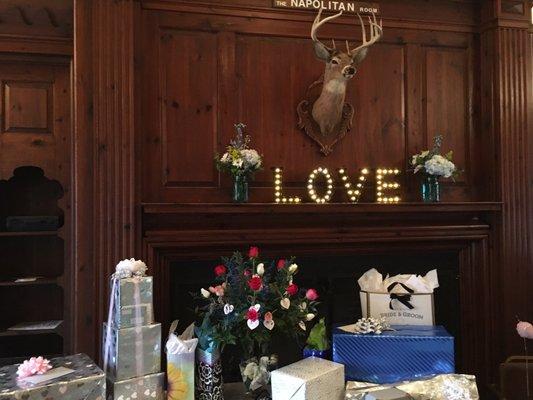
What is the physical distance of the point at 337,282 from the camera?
303 centimetres

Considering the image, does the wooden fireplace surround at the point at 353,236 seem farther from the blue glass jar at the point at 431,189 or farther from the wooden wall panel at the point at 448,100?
the wooden wall panel at the point at 448,100

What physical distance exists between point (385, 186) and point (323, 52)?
3.08 ft

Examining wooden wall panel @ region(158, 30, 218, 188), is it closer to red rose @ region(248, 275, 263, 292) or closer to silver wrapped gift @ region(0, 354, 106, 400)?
red rose @ region(248, 275, 263, 292)

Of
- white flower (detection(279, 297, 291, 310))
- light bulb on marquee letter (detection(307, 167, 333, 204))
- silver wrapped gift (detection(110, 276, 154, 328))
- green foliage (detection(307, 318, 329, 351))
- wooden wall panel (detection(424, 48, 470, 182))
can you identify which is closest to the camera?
silver wrapped gift (detection(110, 276, 154, 328))

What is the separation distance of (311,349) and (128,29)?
6.44 feet

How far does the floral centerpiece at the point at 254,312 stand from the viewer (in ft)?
6.77

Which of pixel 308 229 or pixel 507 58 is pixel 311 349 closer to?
pixel 308 229

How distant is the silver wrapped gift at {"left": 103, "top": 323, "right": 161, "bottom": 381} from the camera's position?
195 cm

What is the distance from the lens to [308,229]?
282 centimetres

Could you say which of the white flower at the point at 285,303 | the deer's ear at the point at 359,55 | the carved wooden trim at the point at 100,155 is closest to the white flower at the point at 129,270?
the carved wooden trim at the point at 100,155

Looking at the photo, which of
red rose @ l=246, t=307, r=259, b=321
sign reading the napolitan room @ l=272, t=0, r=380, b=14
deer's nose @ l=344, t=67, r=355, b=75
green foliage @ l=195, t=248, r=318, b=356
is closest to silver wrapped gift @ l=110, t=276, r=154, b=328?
green foliage @ l=195, t=248, r=318, b=356

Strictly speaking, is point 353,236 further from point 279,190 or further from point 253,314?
point 253,314

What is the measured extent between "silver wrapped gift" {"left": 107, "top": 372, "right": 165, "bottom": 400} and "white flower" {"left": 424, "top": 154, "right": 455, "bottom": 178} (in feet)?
6.30

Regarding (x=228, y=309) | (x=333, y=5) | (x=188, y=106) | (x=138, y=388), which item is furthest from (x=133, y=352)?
(x=333, y=5)
